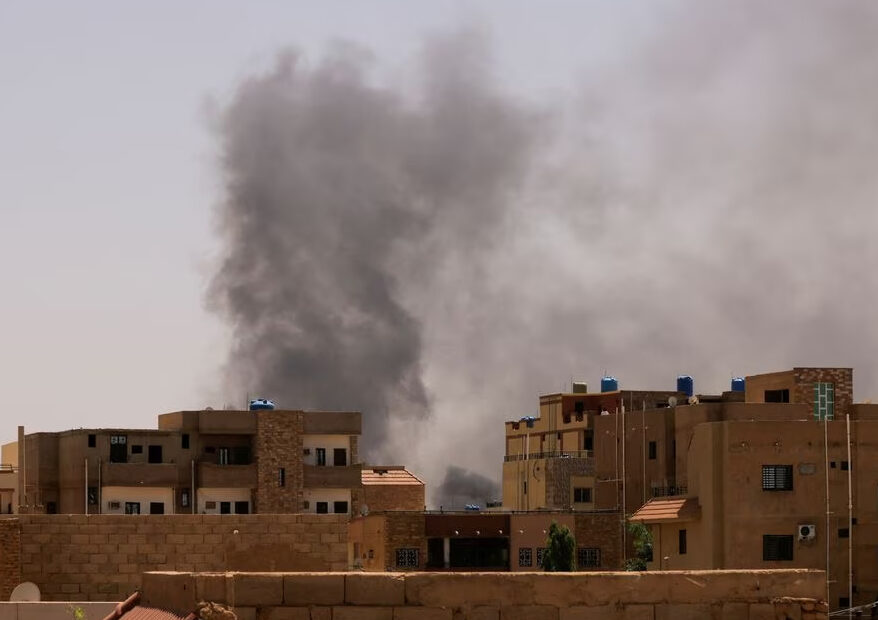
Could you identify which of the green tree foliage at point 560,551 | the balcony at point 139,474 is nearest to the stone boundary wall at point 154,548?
the balcony at point 139,474

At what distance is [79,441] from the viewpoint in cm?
10331

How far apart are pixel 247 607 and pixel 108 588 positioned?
1804 cm

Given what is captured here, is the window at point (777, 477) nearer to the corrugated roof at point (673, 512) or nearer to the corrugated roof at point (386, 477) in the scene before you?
the corrugated roof at point (673, 512)

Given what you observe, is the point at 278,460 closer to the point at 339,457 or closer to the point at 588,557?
the point at 339,457

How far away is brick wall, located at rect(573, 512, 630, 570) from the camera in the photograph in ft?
352

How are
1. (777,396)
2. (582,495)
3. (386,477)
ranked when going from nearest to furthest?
(777,396)
(386,477)
(582,495)

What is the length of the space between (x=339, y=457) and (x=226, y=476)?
7143 millimetres

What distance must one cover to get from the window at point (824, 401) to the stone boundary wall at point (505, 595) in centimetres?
8413

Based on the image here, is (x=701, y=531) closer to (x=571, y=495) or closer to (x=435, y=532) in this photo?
(x=435, y=532)

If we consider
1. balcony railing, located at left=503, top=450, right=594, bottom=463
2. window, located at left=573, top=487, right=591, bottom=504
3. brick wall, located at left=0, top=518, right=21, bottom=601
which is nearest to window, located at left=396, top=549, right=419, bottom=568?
window, located at left=573, top=487, right=591, bottom=504

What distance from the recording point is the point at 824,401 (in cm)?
9962

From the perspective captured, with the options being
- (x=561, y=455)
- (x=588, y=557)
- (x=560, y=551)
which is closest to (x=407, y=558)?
(x=560, y=551)

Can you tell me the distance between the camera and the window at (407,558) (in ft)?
347

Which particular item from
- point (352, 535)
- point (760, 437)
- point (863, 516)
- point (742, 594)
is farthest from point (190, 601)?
point (352, 535)
